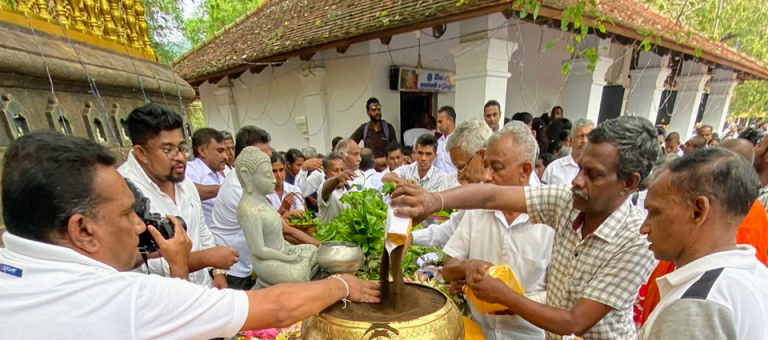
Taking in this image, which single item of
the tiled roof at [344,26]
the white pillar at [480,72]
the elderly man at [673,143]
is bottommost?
the elderly man at [673,143]

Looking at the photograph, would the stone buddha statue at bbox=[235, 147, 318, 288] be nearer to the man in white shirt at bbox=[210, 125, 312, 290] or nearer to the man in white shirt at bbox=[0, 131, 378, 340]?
the man in white shirt at bbox=[210, 125, 312, 290]

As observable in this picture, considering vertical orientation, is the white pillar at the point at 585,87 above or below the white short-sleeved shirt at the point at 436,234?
above

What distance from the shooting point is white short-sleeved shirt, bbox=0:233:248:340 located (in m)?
0.93

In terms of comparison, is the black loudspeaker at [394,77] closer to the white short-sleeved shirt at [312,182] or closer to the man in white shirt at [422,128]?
the man in white shirt at [422,128]

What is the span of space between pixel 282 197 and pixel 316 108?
4.88 meters

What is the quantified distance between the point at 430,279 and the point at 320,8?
8.14 metres

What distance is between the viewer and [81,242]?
1072 millimetres

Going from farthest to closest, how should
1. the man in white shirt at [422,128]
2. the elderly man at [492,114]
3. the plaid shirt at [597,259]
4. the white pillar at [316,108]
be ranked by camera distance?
the white pillar at [316,108] < the man in white shirt at [422,128] < the elderly man at [492,114] < the plaid shirt at [597,259]

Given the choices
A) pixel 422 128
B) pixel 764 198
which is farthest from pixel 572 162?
pixel 422 128

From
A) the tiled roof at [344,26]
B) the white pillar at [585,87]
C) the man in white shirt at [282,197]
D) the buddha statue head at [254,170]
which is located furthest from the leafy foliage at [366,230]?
the white pillar at [585,87]

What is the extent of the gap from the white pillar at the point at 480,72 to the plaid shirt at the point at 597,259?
429 cm

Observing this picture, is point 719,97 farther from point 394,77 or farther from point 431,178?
point 431,178

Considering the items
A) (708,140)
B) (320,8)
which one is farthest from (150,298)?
(708,140)

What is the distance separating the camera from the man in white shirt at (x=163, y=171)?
2029 mm
